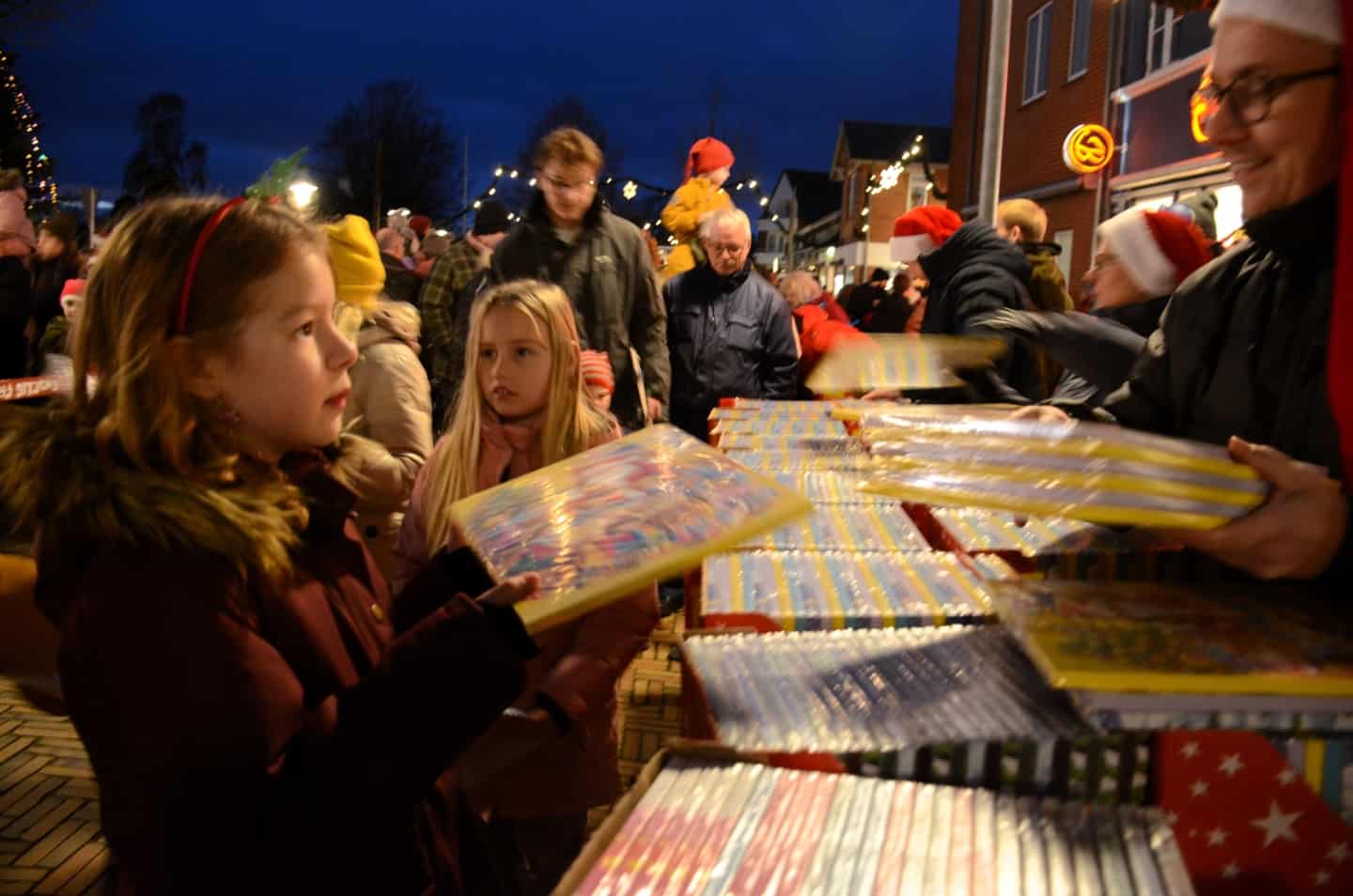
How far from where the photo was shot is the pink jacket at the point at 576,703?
6.52 feet

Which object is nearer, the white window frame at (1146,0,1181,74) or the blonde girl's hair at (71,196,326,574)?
the blonde girl's hair at (71,196,326,574)

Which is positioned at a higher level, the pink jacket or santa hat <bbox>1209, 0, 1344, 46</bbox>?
santa hat <bbox>1209, 0, 1344, 46</bbox>

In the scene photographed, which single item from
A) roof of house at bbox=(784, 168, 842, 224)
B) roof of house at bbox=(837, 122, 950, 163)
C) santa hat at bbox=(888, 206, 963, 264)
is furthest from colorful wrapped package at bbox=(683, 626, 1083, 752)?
roof of house at bbox=(784, 168, 842, 224)

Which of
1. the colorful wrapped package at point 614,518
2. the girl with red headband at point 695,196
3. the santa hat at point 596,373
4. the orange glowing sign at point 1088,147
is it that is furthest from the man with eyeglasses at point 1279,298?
the orange glowing sign at point 1088,147

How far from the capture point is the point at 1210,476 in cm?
117

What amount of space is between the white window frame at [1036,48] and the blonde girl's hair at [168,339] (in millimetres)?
16610

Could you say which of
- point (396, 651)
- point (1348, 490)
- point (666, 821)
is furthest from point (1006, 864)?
point (396, 651)

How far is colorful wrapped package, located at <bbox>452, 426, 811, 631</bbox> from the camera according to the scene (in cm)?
113

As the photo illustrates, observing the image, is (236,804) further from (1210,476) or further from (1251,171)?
(1251,171)

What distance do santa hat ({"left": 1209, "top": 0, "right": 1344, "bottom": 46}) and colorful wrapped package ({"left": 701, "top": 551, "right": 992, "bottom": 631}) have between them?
881mm

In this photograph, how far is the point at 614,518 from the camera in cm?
126

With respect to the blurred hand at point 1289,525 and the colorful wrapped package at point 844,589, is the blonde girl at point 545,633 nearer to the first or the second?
the colorful wrapped package at point 844,589

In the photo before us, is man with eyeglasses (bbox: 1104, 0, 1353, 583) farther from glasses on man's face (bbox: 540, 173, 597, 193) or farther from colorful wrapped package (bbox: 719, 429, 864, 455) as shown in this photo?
glasses on man's face (bbox: 540, 173, 597, 193)

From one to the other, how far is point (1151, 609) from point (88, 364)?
1439mm
